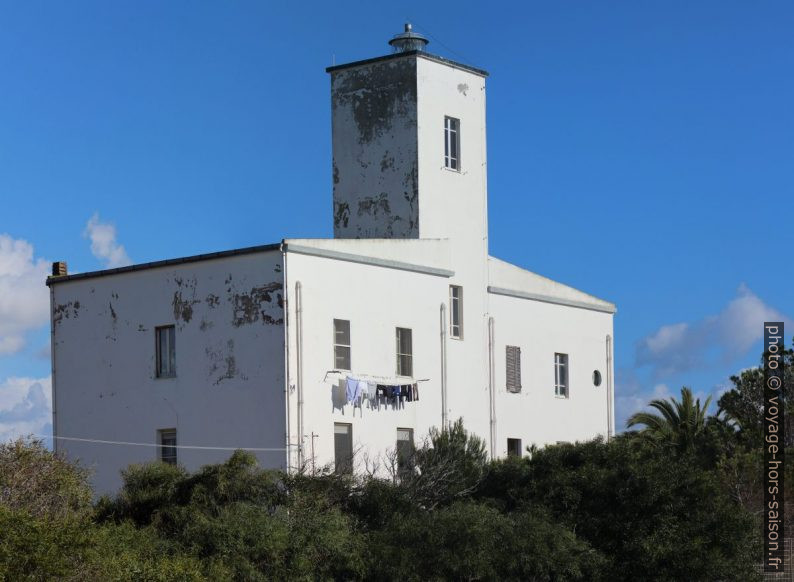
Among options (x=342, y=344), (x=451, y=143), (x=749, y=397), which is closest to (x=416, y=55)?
(x=451, y=143)

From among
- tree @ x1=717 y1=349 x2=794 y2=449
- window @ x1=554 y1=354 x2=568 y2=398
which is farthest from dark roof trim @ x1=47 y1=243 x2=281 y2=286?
tree @ x1=717 y1=349 x2=794 y2=449

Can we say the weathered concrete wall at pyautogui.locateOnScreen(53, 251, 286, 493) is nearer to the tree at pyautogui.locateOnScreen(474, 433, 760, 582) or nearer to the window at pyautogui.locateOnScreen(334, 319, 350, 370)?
the window at pyautogui.locateOnScreen(334, 319, 350, 370)

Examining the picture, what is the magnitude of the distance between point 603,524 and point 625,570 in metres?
1.19

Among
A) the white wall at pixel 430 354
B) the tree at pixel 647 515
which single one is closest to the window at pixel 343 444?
the white wall at pixel 430 354

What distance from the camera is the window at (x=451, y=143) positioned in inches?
1468

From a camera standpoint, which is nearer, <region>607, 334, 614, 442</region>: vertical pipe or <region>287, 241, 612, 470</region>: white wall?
<region>287, 241, 612, 470</region>: white wall

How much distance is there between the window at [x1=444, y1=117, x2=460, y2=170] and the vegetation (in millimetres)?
8316

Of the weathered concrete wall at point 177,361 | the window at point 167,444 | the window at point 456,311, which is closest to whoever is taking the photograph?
the weathered concrete wall at point 177,361

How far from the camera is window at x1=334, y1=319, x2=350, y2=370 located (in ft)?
105

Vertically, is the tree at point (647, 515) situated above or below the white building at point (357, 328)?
below

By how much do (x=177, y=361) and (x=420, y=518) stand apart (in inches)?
310

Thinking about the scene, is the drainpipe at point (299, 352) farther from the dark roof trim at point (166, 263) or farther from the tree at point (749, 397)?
the tree at point (749, 397)

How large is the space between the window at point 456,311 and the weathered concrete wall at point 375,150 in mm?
1992

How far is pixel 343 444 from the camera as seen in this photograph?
32.1 meters
